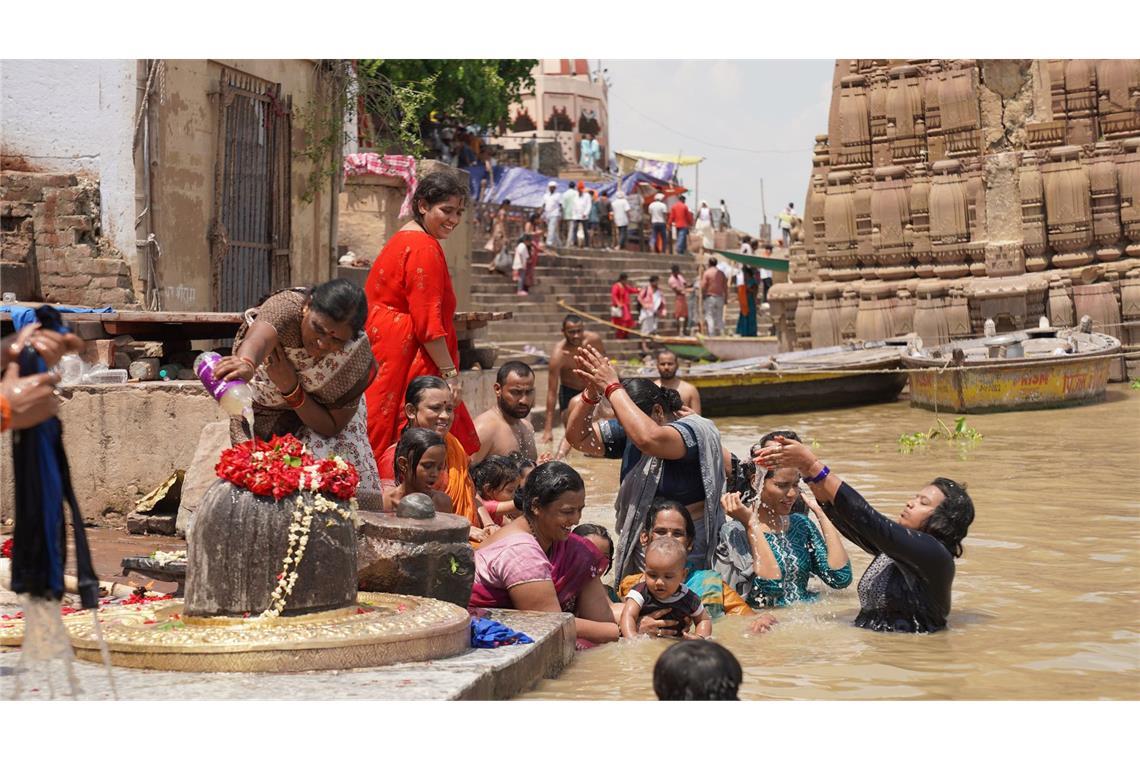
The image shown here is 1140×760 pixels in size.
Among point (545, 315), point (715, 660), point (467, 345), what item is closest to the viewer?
point (715, 660)

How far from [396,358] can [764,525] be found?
2.05 meters

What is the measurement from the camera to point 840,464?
526 inches

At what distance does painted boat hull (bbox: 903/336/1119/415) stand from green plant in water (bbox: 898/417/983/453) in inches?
66.6

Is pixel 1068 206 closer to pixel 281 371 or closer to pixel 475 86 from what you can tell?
pixel 475 86

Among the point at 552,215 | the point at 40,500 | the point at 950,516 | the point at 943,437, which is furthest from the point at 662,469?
the point at 552,215

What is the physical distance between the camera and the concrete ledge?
4.07 m

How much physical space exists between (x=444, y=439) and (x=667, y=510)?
4.10 feet

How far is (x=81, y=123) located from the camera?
10164 mm

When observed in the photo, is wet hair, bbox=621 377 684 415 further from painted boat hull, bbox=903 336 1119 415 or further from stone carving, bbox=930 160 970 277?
stone carving, bbox=930 160 970 277

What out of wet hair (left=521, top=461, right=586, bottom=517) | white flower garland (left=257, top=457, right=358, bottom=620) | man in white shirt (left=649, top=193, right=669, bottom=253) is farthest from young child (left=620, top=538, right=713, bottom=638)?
man in white shirt (left=649, top=193, right=669, bottom=253)

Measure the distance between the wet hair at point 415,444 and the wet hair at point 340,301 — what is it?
125 cm

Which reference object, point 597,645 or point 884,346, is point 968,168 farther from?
point 597,645

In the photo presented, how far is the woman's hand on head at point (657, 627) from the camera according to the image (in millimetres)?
5891

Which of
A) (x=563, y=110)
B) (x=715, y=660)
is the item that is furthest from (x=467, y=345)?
(x=563, y=110)
